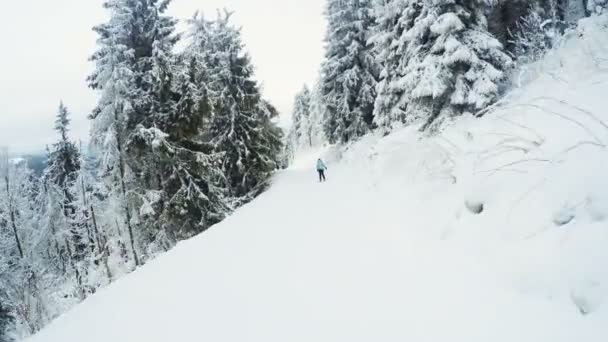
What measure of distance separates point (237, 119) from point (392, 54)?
10.6 meters

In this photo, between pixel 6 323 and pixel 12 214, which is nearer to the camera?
pixel 6 323

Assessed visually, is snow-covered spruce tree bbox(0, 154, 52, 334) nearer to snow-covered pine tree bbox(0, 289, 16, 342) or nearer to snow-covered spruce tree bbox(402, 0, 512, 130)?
snow-covered pine tree bbox(0, 289, 16, 342)

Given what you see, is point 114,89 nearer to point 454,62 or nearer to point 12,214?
point 454,62

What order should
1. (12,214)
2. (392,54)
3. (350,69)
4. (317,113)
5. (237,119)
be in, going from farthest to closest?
(317,113)
(12,214)
(350,69)
(237,119)
(392,54)

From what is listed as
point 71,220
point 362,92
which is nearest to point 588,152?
point 362,92

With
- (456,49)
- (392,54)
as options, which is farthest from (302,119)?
(456,49)

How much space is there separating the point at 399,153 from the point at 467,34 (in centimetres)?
448

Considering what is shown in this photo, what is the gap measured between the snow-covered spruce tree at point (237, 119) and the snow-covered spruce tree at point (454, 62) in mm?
11722

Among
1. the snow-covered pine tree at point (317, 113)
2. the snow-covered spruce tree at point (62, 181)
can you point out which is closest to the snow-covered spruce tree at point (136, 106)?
the snow-covered pine tree at point (317, 113)

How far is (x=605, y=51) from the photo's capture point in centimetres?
541

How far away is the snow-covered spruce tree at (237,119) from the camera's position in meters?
19.9

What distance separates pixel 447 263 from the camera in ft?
12.0

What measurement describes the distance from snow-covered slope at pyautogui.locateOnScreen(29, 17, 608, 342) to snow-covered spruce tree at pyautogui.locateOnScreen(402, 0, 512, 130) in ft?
8.19

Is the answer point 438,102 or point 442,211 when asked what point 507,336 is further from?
point 438,102
